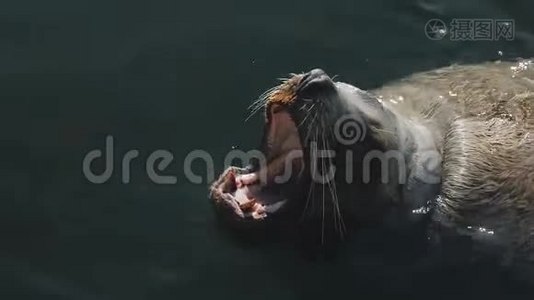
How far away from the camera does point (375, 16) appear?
8.95 metres

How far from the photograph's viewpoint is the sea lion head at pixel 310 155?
636 centimetres

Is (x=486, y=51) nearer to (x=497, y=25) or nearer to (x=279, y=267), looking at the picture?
(x=497, y=25)

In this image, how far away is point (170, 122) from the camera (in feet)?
25.8

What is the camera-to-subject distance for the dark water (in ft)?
22.7

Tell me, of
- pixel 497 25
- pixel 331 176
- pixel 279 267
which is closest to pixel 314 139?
pixel 331 176

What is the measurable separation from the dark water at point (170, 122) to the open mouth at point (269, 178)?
0.38m
